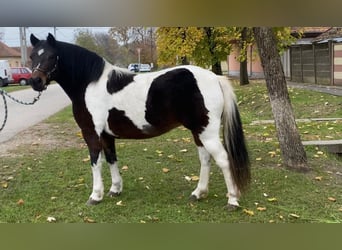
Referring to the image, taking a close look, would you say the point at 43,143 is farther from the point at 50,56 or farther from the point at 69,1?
the point at 69,1

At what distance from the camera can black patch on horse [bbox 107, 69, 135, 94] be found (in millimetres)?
2411

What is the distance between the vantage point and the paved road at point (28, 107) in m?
2.56

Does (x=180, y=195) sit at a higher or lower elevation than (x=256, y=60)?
lower

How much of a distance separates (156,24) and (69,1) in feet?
1.66

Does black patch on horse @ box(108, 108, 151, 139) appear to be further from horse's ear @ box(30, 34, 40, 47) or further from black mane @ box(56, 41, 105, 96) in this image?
horse's ear @ box(30, 34, 40, 47)

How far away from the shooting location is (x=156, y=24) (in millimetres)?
2180

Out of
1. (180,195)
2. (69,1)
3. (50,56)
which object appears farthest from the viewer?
(180,195)

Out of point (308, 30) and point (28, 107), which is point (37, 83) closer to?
point (28, 107)

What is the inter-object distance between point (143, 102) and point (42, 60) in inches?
26.5

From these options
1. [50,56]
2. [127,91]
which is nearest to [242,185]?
[127,91]

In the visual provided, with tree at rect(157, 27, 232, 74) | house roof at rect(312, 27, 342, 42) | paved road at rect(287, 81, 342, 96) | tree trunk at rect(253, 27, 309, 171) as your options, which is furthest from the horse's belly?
paved road at rect(287, 81, 342, 96)

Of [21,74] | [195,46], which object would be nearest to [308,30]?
[195,46]

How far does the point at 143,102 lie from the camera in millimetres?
2383

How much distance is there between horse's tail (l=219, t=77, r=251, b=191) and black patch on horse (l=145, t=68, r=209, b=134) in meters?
0.16
